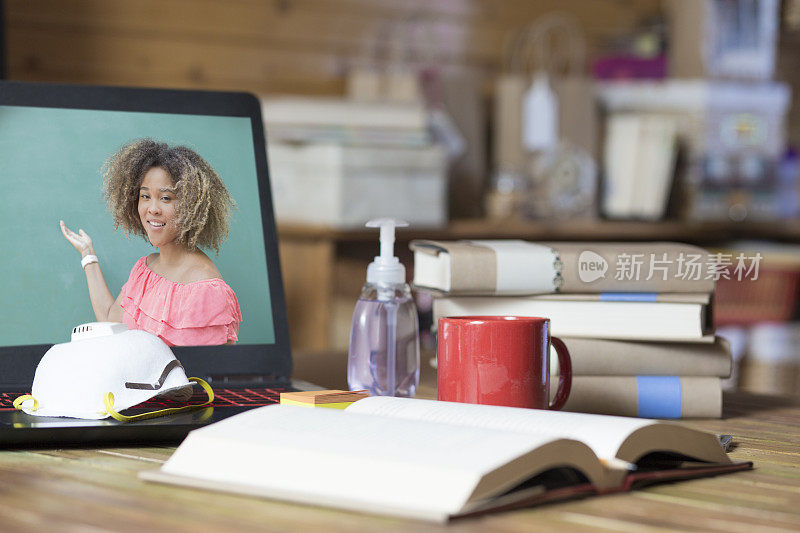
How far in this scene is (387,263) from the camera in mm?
818

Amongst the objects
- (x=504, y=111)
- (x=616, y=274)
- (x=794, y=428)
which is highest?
(x=504, y=111)

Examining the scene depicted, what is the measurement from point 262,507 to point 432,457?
0.10 m

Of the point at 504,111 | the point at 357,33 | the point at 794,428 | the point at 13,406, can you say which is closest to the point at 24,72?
the point at 357,33

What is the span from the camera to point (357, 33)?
104 inches

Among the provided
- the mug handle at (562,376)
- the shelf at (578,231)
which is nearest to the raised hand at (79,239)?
the mug handle at (562,376)

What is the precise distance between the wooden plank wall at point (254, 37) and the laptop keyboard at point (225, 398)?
1.63 m

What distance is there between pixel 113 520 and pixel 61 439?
18 centimetres

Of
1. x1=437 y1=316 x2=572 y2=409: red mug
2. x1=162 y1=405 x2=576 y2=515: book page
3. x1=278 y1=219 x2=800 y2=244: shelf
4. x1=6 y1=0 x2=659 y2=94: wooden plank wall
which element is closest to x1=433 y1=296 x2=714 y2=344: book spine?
x1=437 y1=316 x2=572 y2=409: red mug

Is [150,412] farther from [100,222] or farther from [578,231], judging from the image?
[578,231]

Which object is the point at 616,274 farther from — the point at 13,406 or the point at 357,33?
the point at 357,33

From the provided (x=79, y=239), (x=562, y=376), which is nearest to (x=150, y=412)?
(x=79, y=239)

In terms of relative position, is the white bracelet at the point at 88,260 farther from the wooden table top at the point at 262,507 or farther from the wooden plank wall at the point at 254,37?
the wooden plank wall at the point at 254,37

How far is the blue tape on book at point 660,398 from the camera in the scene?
823 millimetres

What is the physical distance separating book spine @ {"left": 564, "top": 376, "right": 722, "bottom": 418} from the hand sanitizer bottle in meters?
0.15
